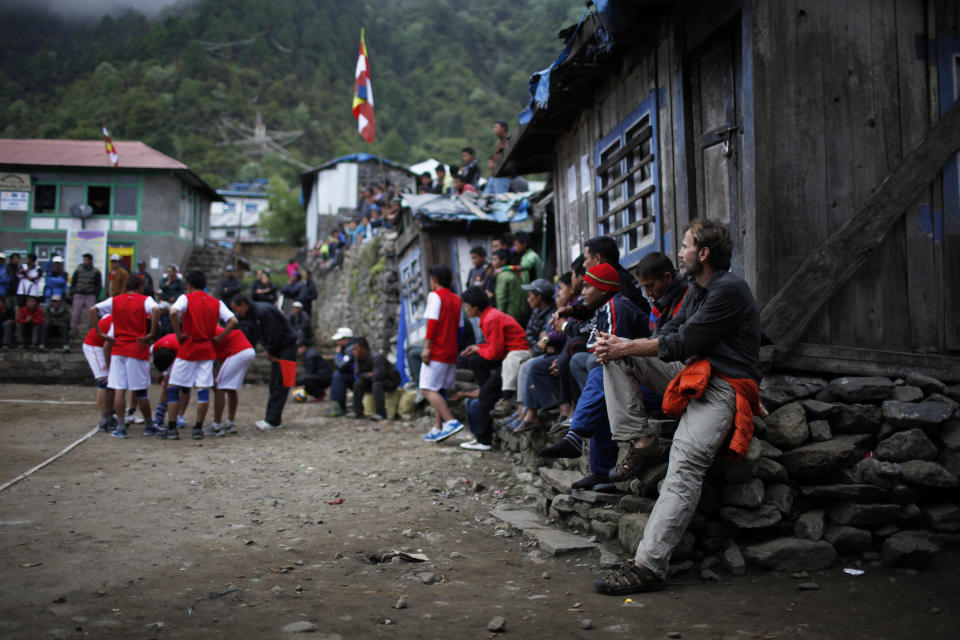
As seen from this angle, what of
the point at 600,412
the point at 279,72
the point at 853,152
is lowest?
the point at 600,412

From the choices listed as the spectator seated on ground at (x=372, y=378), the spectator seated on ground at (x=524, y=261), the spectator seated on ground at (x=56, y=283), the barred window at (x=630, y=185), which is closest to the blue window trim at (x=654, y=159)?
the barred window at (x=630, y=185)

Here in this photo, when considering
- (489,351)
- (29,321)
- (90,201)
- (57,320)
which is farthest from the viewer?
(90,201)

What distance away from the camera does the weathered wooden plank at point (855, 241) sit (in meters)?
4.42

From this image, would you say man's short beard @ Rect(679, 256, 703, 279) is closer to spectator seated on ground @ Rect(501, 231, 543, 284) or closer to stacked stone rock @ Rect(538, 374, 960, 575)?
stacked stone rock @ Rect(538, 374, 960, 575)

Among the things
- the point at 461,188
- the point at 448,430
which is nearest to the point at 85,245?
the point at 461,188

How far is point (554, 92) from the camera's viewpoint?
7465 mm

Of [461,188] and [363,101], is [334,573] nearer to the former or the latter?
[461,188]

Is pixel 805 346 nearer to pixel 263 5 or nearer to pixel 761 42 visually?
pixel 761 42

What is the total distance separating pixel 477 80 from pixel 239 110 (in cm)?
2335

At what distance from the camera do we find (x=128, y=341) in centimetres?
799

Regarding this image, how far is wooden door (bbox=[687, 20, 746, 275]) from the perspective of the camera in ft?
16.8

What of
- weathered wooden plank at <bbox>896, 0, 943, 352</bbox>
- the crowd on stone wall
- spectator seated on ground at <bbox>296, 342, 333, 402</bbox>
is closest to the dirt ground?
weathered wooden plank at <bbox>896, 0, 943, 352</bbox>

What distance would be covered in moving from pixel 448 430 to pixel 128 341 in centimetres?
402

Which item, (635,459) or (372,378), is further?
(372,378)
